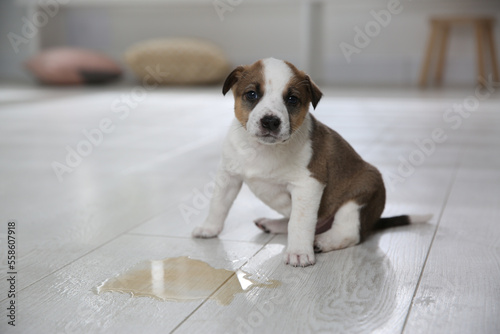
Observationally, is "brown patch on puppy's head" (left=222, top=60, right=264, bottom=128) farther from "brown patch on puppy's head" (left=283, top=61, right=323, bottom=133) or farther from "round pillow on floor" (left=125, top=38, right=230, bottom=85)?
"round pillow on floor" (left=125, top=38, right=230, bottom=85)

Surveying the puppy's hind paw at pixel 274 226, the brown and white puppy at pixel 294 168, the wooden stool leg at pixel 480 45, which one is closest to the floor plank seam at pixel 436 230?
the brown and white puppy at pixel 294 168

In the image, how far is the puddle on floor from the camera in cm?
131

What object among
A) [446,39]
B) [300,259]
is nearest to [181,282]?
[300,259]

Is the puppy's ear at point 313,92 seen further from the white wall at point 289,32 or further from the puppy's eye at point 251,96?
the white wall at point 289,32

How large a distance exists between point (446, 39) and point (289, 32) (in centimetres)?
175

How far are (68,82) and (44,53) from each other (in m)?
0.42

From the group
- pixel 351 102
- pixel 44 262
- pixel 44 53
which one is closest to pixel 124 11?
pixel 44 53

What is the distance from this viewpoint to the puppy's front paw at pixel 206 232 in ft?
5.65

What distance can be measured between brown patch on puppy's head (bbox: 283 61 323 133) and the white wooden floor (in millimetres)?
346

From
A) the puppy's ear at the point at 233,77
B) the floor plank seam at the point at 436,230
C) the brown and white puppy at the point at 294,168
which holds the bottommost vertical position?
the floor plank seam at the point at 436,230

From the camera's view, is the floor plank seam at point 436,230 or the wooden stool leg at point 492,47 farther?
the wooden stool leg at point 492,47

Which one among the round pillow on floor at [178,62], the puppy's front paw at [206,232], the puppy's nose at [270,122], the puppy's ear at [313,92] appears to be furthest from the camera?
the round pillow on floor at [178,62]

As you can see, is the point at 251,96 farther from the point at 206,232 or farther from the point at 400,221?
the point at 400,221

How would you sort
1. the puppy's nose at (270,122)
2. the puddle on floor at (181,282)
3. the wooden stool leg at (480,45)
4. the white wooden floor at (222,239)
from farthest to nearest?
1. the wooden stool leg at (480,45)
2. the puppy's nose at (270,122)
3. the puddle on floor at (181,282)
4. the white wooden floor at (222,239)
